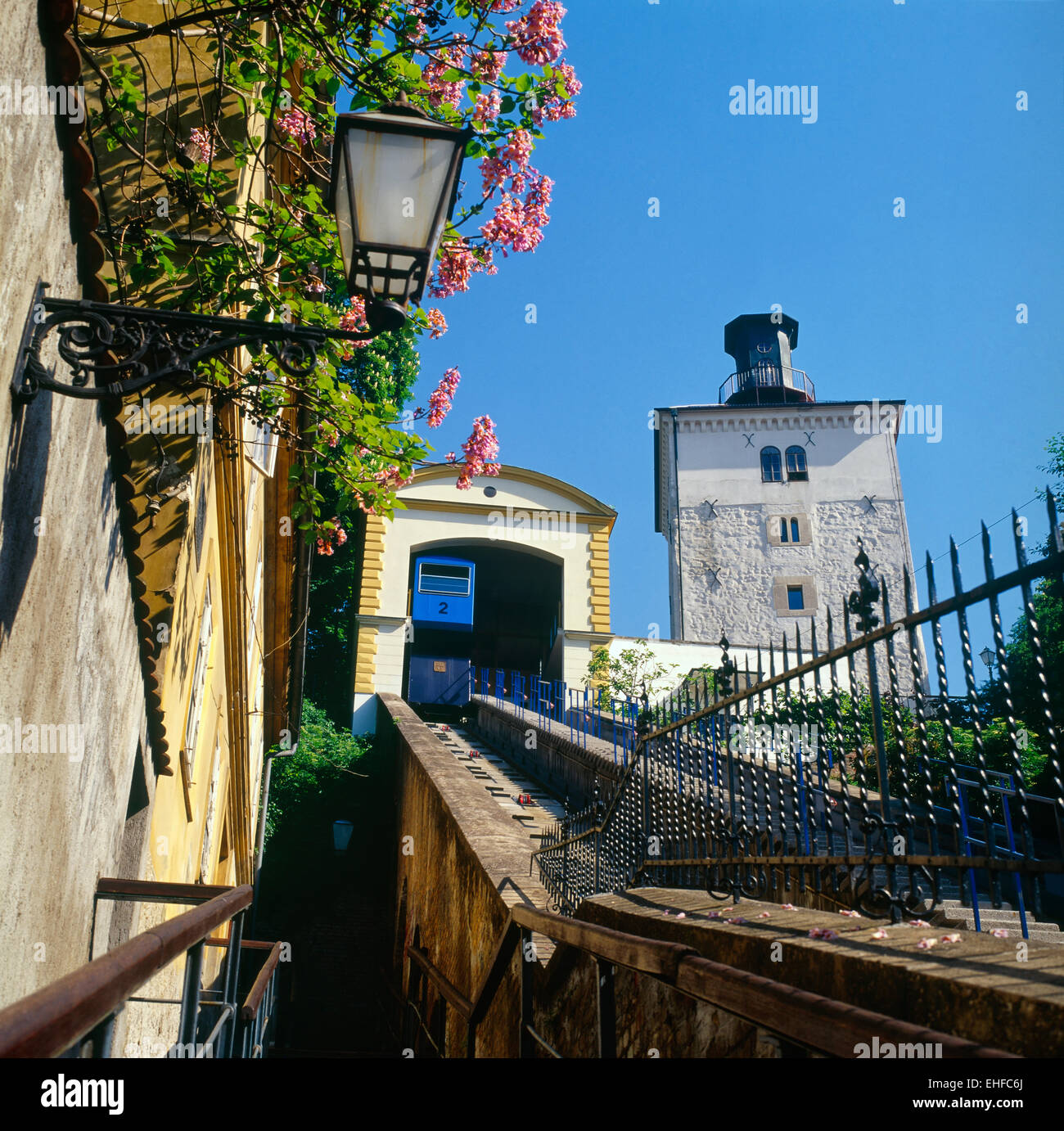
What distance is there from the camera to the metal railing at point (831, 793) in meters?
2.42

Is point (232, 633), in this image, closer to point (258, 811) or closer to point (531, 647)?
point (258, 811)

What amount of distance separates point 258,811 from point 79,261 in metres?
12.8

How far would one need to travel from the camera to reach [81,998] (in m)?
1.42

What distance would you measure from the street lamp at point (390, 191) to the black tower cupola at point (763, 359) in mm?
38506

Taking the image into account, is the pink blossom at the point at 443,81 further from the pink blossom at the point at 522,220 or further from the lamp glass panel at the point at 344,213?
the lamp glass panel at the point at 344,213

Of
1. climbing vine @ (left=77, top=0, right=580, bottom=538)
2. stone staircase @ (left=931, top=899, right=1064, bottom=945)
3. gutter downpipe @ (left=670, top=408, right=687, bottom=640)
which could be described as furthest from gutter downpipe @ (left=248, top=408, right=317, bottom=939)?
gutter downpipe @ (left=670, top=408, right=687, bottom=640)

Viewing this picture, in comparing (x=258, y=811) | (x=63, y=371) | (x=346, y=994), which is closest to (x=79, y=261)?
(x=63, y=371)

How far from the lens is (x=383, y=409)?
5.30 m

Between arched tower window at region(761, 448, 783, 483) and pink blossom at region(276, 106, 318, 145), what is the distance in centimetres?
3366

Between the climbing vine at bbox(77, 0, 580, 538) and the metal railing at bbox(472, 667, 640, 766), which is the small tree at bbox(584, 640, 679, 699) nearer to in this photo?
the metal railing at bbox(472, 667, 640, 766)

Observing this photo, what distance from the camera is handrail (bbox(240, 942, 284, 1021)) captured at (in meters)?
6.35

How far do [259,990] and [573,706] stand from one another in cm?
1262

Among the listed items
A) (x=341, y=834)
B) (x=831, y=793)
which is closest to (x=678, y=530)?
(x=341, y=834)

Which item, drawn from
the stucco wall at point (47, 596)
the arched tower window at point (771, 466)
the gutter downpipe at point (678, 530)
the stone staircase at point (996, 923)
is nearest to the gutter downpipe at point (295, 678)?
the stucco wall at point (47, 596)
